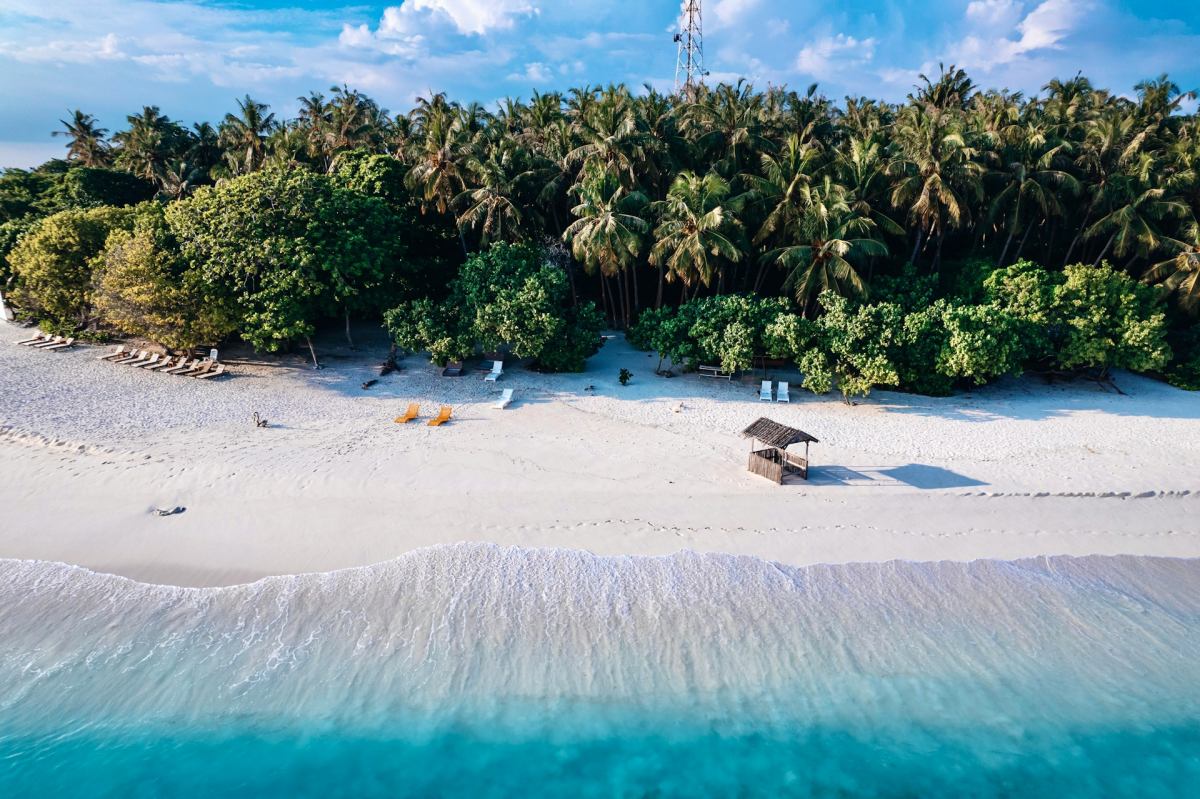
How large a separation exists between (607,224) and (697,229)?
380 cm

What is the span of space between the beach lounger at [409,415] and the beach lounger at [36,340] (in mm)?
20942

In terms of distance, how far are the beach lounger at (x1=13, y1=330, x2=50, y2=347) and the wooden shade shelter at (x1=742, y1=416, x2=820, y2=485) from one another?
33.3m

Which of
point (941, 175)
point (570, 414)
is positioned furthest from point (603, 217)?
point (941, 175)

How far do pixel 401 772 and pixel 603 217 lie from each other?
70.2ft

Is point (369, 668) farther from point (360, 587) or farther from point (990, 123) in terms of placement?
point (990, 123)

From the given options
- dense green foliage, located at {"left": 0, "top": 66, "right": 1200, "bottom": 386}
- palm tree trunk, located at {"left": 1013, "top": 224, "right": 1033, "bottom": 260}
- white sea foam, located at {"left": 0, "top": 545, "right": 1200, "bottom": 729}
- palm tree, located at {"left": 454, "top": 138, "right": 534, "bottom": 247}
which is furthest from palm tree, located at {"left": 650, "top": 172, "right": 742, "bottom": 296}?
white sea foam, located at {"left": 0, "top": 545, "right": 1200, "bottom": 729}

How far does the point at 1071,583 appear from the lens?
14.4m

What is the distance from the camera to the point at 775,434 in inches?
690

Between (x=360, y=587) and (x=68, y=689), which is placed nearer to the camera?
(x=68, y=689)

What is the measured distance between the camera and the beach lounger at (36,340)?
28.8 m

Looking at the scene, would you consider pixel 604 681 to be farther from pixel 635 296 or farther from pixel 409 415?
pixel 635 296

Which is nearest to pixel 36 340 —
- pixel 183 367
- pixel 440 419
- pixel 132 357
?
pixel 132 357

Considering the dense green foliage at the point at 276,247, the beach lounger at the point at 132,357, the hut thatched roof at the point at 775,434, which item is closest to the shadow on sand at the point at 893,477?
the hut thatched roof at the point at 775,434

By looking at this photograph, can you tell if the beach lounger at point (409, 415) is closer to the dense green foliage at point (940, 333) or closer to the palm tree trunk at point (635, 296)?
the dense green foliage at point (940, 333)
